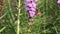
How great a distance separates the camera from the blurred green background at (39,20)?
5.86ft

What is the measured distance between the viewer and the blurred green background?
1.79 meters

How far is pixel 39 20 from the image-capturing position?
199cm

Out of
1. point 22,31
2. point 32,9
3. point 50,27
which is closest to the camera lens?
point 22,31

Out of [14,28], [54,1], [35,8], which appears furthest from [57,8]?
[14,28]

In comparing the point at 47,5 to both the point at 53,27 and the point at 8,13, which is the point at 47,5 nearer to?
the point at 53,27

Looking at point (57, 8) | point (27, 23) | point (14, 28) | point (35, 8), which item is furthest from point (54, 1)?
point (14, 28)

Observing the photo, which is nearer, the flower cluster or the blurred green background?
the blurred green background

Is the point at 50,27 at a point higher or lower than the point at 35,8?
lower

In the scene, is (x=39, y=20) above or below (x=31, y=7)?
below

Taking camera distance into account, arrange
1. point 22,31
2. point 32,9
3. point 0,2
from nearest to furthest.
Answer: point 0,2 < point 22,31 < point 32,9

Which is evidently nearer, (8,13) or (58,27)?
(8,13)

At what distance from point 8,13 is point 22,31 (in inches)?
9.2

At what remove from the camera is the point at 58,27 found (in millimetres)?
2100

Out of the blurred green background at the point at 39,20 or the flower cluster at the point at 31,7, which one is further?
the flower cluster at the point at 31,7
